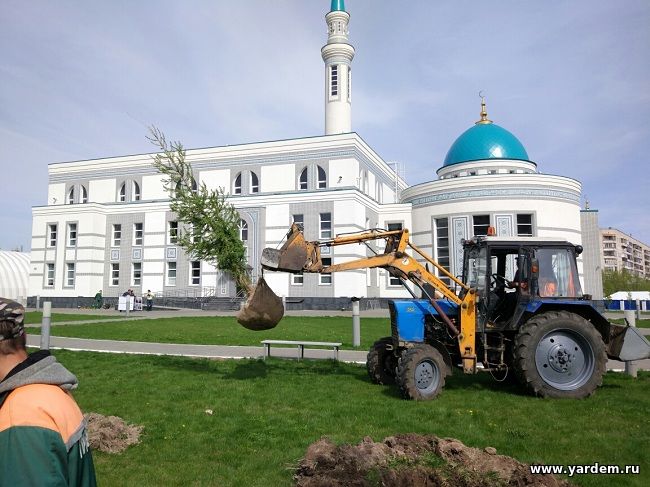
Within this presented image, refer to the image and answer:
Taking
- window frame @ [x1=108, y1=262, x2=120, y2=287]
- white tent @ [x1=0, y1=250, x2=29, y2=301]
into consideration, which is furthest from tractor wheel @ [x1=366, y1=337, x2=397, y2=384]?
white tent @ [x1=0, y1=250, x2=29, y2=301]

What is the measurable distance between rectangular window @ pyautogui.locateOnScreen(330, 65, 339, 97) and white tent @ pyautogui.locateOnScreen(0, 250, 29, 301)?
45.7 metres

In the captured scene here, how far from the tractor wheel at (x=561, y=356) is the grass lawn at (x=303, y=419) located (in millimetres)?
318

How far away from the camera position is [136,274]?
43.9 metres

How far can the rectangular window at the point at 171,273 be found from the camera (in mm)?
42500

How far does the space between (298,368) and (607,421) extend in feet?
21.9

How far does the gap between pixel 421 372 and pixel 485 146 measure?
117 feet

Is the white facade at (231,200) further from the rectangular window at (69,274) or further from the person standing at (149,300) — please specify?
the person standing at (149,300)

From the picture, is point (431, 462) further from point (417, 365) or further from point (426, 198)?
point (426, 198)

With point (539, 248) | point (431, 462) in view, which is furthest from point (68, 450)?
point (539, 248)

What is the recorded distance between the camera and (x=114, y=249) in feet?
147

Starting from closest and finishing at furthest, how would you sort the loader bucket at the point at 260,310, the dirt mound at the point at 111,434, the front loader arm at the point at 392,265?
the dirt mound at the point at 111,434, the front loader arm at the point at 392,265, the loader bucket at the point at 260,310

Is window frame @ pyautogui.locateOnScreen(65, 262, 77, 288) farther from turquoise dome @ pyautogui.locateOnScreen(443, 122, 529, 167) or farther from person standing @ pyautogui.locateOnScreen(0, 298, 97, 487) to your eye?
person standing @ pyautogui.locateOnScreen(0, 298, 97, 487)

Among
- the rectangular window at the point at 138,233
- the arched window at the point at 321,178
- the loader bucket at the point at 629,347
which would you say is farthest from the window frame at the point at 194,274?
the loader bucket at the point at 629,347

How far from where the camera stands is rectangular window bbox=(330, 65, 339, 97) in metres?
42.0
